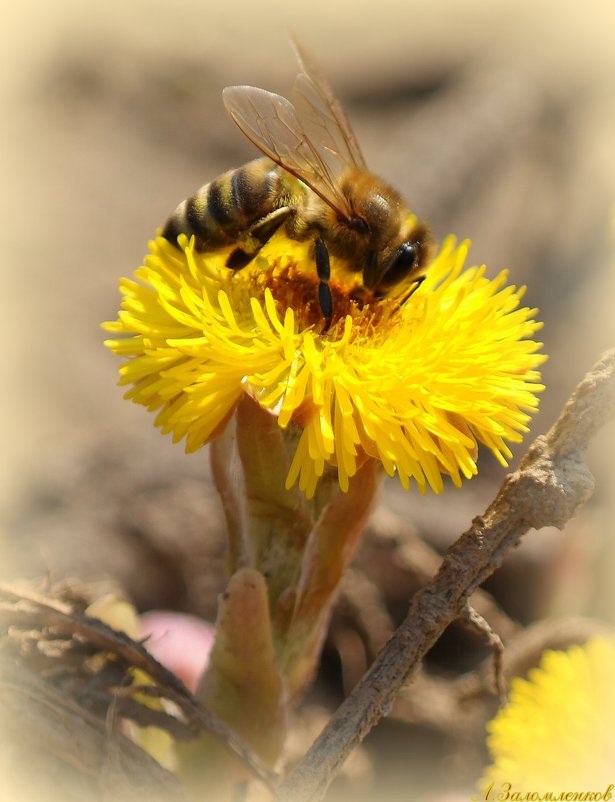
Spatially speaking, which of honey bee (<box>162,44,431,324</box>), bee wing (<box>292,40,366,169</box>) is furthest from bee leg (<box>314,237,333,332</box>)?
bee wing (<box>292,40,366,169</box>)

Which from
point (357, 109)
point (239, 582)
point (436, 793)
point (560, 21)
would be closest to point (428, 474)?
point (239, 582)

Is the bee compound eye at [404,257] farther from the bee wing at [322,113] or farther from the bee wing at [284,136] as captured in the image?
the bee wing at [322,113]

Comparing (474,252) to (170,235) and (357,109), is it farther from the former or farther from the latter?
(170,235)

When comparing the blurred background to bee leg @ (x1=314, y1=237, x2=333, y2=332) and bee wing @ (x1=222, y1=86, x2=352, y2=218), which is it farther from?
bee leg @ (x1=314, y1=237, x2=333, y2=332)

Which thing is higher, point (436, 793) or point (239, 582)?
point (239, 582)

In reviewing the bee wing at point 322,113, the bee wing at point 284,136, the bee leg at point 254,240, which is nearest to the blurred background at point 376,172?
the bee wing at point 322,113

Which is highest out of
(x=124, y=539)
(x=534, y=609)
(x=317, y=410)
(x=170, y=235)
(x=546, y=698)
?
(x=170, y=235)
